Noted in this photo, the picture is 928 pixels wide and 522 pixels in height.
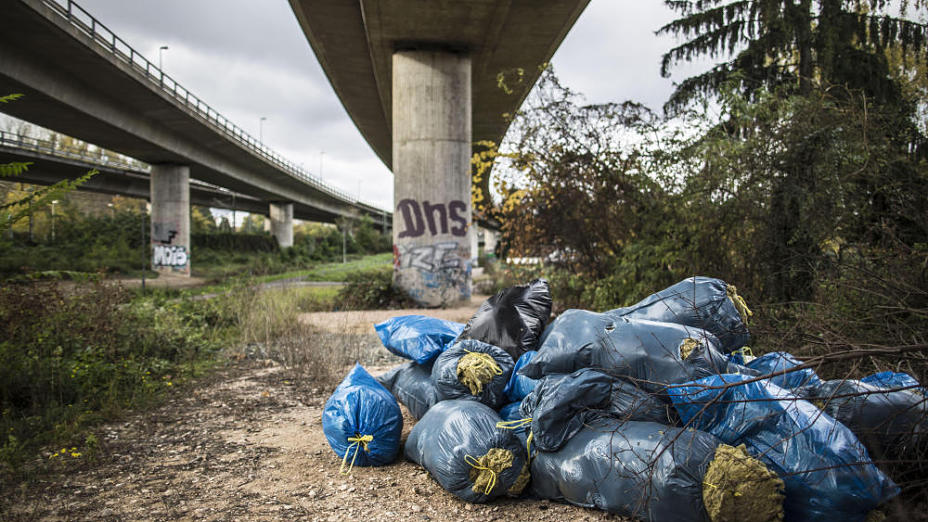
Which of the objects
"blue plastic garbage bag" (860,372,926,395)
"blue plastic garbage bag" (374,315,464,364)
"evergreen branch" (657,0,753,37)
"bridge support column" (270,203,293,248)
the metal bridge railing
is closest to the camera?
"blue plastic garbage bag" (860,372,926,395)

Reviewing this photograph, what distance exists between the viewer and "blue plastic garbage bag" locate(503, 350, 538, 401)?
310cm

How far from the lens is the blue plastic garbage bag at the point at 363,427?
3096mm

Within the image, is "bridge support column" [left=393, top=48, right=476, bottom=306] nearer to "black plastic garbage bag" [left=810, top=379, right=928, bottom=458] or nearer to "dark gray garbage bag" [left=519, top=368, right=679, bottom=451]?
"dark gray garbage bag" [left=519, top=368, right=679, bottom=451]

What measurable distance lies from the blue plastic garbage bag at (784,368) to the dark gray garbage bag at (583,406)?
A: 0.55 metres

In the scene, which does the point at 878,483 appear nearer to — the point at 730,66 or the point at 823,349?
the point at 823,349

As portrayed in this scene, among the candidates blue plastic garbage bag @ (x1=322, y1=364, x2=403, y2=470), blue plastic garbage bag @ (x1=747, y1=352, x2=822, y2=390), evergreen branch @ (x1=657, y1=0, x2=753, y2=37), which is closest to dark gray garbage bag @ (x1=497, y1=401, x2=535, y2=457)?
blue plastic garbage bag @ (x1=322, y1=364, x2=403, y2=470)

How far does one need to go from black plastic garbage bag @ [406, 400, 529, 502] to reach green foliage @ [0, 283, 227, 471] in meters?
2.52

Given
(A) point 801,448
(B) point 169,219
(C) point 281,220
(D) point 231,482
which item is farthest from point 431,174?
(C) point 281,220

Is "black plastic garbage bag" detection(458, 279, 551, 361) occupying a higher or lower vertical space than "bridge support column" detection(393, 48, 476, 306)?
lower

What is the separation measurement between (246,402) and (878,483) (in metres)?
4.23

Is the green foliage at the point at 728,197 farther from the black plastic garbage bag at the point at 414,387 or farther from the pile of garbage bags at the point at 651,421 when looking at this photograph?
the black plastic garbage bag at the point at 414,387

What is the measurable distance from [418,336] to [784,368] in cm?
213

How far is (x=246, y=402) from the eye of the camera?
4625 millimetres

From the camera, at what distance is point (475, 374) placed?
2955 mm
